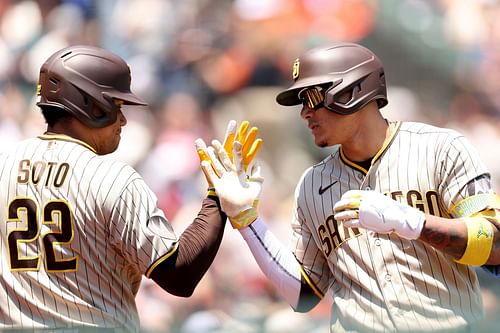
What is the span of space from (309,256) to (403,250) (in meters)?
0.44

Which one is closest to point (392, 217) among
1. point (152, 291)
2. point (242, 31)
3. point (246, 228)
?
point (246, 228)

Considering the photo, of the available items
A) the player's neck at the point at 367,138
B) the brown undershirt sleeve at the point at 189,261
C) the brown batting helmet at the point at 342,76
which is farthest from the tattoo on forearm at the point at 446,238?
the brown undershirt sleeve at the point at 189,261

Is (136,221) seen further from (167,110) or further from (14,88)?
(14,88)

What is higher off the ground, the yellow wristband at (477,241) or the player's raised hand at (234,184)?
the player's raised hand at (234,184)

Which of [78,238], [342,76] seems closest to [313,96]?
[342,76]

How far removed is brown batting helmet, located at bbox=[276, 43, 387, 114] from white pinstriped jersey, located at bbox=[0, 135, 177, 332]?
82 centimetres

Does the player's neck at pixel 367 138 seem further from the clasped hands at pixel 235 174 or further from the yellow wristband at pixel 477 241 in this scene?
the yellow wristband at pixel 477 241

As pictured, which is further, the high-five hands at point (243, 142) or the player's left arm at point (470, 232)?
the high-five hands at point (243, 142)

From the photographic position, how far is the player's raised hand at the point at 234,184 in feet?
11.5

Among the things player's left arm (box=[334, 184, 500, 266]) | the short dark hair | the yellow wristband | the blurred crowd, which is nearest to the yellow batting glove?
player's left arm (box=[334, 184, 500, 266])

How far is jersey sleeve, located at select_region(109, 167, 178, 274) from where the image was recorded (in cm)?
318

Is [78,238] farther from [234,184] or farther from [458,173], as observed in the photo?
[458,173]

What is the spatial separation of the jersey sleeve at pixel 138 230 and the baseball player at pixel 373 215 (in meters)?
0.37

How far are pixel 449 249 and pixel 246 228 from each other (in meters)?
0.82
